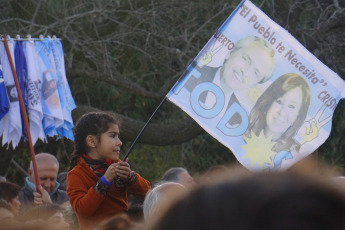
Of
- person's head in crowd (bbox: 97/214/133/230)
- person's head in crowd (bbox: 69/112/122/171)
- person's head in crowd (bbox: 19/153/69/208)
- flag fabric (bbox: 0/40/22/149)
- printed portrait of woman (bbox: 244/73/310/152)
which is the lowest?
person's head in crowd (bbox: 19/153/69/208)

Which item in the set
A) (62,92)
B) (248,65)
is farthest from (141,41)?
(248,65)

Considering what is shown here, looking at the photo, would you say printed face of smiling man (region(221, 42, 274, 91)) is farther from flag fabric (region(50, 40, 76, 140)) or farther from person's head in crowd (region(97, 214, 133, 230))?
person's head in crowd (region(97, 214, 133, 230))

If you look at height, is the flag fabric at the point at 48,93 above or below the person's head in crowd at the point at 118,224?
below

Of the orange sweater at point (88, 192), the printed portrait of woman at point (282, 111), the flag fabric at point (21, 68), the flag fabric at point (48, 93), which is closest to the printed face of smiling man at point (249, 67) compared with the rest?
the printed portrait of woman at point (282, 111)

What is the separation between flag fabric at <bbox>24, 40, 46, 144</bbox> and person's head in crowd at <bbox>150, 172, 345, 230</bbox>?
4.45m

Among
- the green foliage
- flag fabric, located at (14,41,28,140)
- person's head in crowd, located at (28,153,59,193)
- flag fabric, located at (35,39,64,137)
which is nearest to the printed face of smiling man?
flag fabric, located at (35,39,64,137)

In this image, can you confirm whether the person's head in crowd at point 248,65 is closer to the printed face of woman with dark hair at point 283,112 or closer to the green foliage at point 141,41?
the printed face of woman with dark hair at point 283,112

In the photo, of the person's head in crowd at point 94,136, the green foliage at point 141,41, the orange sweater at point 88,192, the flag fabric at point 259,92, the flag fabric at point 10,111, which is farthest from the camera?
the green foliage at point 141,41

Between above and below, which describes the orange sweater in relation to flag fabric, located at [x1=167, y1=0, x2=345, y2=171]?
below

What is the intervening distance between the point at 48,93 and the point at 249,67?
1805mm

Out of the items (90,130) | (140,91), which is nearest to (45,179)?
(90,130)

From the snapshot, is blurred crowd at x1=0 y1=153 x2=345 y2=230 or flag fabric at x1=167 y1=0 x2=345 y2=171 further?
flag fabric at x1=167 y1=0 x2=345 y2=171

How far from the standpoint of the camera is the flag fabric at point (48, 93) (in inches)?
214

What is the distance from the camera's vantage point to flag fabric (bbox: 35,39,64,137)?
544cm
